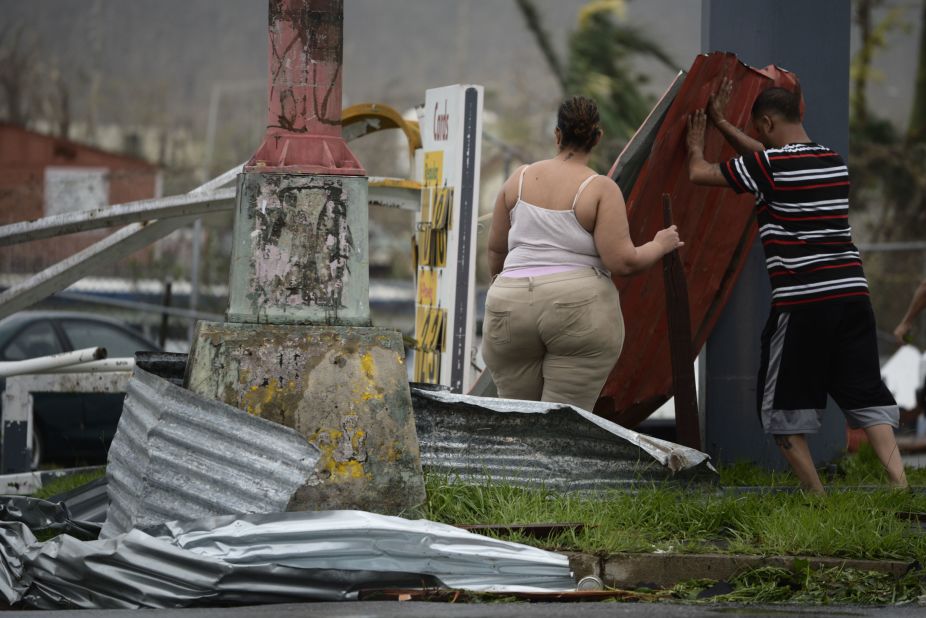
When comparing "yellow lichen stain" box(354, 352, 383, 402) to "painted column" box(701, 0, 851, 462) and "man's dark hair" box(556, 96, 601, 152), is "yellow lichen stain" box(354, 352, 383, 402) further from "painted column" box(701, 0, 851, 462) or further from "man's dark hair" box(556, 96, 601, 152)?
"painted column" box(701, 0, 851, 462)

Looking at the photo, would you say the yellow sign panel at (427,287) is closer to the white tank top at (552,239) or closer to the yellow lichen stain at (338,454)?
the white tank top at (552,239)

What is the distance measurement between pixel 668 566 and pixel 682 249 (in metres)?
2.25

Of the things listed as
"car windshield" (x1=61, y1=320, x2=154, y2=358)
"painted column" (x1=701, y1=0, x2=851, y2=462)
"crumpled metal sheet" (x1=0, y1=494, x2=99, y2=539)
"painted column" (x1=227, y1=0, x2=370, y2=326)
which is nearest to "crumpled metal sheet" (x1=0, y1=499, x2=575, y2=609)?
"crumpled metal sheet" (x1=0, y1=494, x2=99, y2=539)

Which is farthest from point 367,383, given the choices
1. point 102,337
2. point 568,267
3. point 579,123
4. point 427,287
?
→ point 102,337

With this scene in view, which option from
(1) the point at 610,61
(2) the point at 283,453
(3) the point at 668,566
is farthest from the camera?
(1) the point at 610,61

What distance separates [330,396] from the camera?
541 centimetres

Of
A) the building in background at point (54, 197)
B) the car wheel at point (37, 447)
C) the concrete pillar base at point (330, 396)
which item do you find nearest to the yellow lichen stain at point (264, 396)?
the concrete pillar base at point (330, 396)

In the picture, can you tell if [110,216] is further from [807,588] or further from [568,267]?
[807,588]

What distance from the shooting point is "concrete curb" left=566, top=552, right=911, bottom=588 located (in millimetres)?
5117

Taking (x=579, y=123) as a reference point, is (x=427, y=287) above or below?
below

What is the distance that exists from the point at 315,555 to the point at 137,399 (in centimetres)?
111

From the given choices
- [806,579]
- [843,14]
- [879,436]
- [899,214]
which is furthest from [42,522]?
[899,214]

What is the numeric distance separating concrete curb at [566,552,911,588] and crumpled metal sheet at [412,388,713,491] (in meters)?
0.79

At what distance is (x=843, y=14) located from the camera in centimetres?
732
